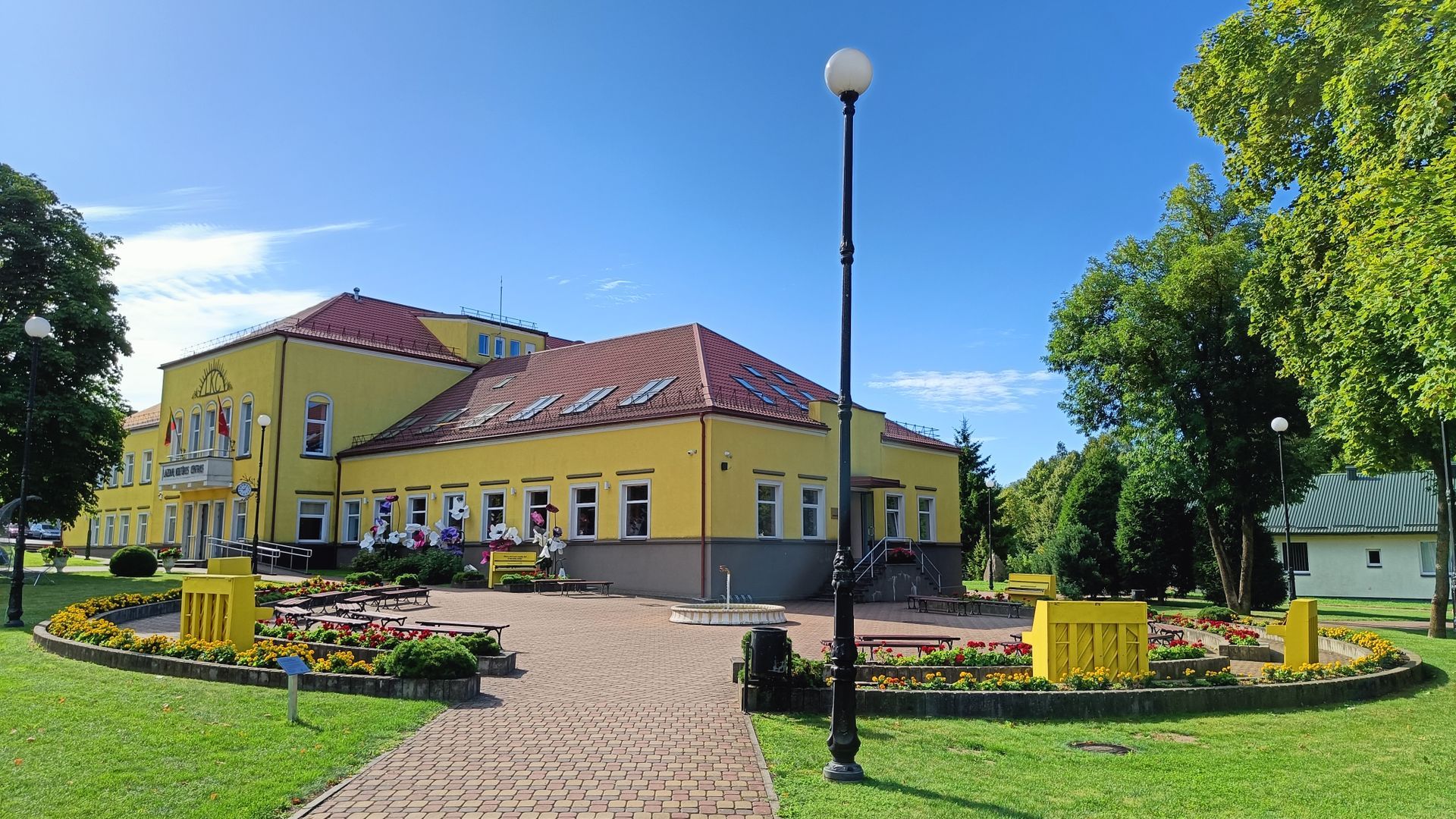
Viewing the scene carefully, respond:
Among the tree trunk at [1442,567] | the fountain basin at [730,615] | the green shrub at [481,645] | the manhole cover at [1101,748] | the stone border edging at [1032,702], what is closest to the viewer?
the manhole cover at [1101,748]

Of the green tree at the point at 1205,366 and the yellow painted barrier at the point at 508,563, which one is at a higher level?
the green tree at the point at 1205,366

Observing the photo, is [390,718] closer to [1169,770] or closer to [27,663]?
[27,663]

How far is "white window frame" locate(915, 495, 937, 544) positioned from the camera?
32.0 m

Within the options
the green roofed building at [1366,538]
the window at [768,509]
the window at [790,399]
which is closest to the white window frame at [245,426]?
the window at [790,399]

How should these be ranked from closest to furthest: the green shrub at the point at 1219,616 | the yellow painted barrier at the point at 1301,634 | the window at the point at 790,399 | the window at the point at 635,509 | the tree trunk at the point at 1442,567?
1. the yellow painted barrier at the point at 1301,634
2. the green shrub at the point at 1219,616
3. the tree trunk at the point at 1442,567
4. the window at the point at 635,509
5. the window at the point at 790,399

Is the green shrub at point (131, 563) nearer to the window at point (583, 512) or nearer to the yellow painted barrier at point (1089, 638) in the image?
the window at point (583, 512)

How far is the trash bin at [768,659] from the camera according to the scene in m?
9.68

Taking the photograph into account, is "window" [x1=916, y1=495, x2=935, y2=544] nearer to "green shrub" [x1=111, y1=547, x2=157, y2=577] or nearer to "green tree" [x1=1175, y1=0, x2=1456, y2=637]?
"green tree" [x1=1175, y1=0, x2=1456, y2=637]

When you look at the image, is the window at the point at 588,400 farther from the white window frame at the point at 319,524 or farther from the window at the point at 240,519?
the window at the point at 240,519

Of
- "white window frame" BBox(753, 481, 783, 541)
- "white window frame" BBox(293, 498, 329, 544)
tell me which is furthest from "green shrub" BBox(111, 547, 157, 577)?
"white window frame" BBox(753, 481, 783, 541)

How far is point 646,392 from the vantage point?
28406 millimetres

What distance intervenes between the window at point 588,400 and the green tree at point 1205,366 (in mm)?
13952

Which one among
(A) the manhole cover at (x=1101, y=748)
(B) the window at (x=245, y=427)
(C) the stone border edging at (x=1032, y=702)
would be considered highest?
(B) the window at (x=245, y=427)

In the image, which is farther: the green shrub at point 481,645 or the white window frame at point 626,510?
the white window frame at point 626,510
